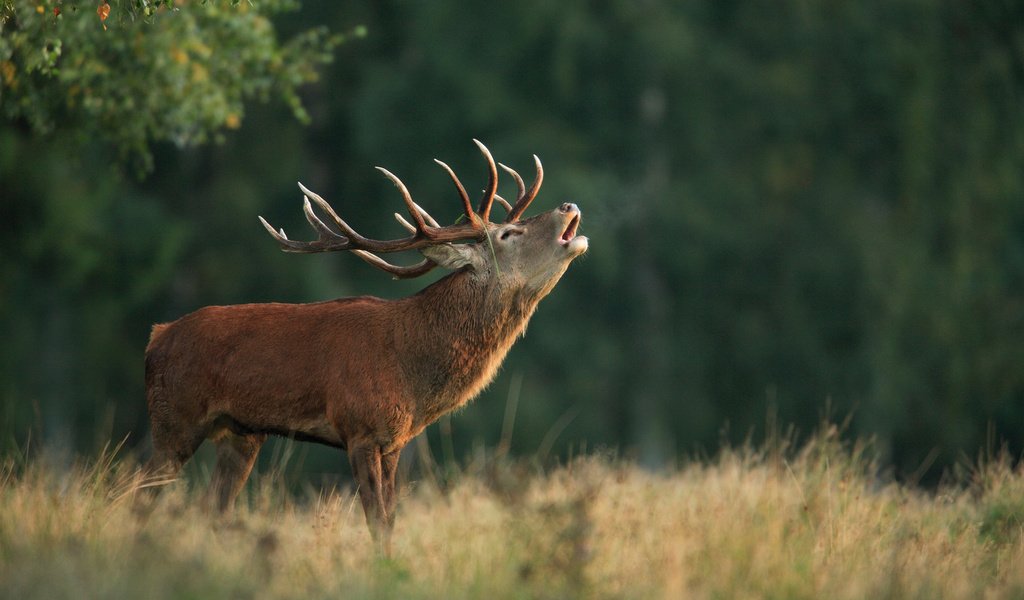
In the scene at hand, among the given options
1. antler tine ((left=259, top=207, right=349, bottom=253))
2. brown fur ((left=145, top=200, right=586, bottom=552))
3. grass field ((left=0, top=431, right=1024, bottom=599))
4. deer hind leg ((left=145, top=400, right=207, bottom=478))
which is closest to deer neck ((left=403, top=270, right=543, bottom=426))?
brown fur ((left=145, top=200, right=586, bottom=552))

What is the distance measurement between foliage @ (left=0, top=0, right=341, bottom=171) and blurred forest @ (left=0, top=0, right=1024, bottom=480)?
30.6 ft

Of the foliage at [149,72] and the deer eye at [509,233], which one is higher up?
the foliage at [149,72]

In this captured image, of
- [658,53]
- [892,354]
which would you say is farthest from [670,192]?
[892,354]

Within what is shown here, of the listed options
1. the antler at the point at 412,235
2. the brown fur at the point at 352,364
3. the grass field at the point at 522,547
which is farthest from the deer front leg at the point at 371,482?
the antler at the point at 412,235

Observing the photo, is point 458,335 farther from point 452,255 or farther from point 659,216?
point 659,216

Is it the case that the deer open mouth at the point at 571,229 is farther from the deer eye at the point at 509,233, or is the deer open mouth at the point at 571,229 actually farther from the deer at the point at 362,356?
the deer eye at the point at 509,233

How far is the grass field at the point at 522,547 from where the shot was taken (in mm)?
5672

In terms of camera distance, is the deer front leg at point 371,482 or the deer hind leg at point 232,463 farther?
the deer hind leg at point 232,463

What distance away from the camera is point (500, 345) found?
798 centimetres

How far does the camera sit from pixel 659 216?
2364cm

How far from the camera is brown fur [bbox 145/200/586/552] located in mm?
7477

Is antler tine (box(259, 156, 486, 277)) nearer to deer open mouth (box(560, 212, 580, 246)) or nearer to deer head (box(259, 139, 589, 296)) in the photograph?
deer head (box(259, 139, 589, 296))

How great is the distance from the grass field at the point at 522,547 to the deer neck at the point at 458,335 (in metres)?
0.70

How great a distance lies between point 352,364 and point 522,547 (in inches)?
68.5
